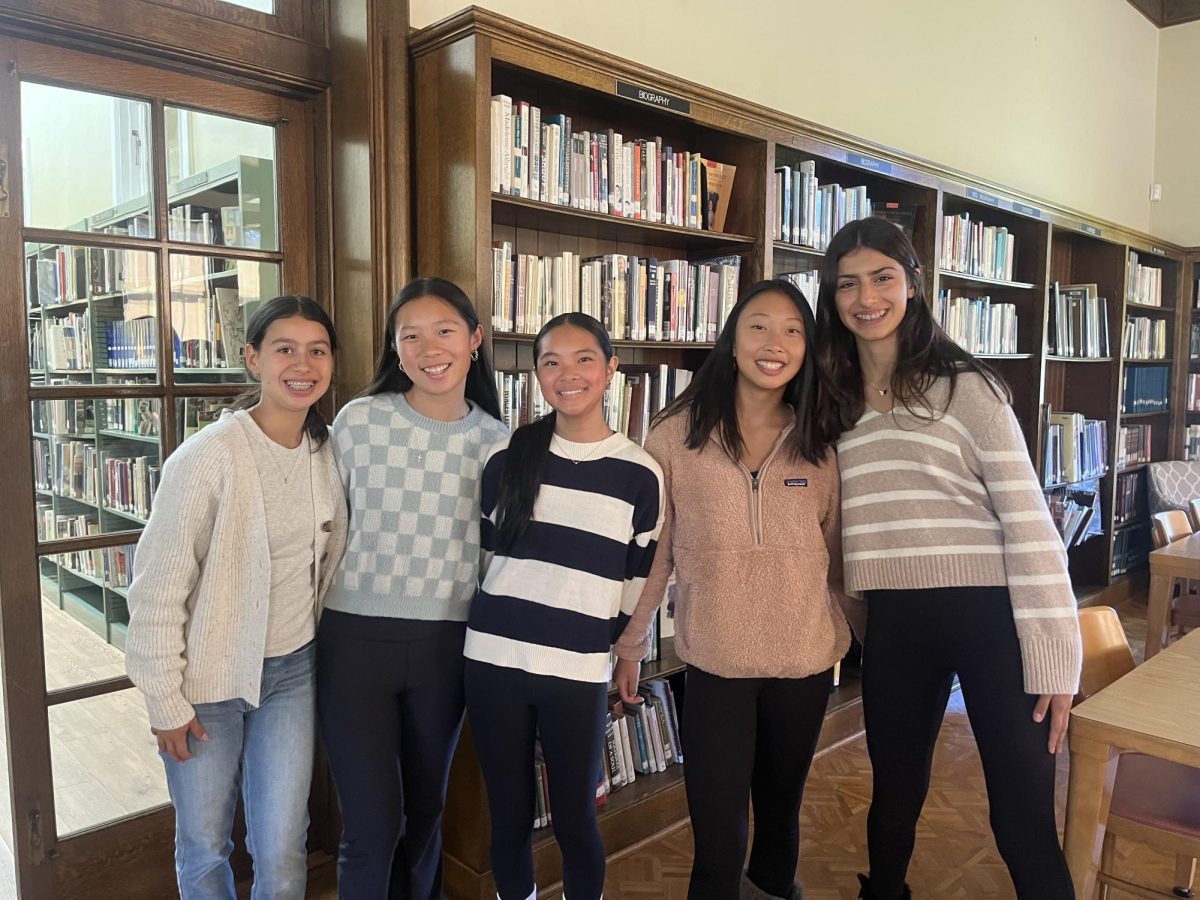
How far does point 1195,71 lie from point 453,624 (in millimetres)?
6734

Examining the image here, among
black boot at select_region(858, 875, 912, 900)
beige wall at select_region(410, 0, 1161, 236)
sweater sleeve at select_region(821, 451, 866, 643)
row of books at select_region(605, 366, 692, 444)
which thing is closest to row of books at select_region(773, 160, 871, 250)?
beige wall at select_region(410, 0, 1161, 236)

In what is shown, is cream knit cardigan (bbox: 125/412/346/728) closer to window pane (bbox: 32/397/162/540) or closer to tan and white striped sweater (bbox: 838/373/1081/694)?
window pane (bbox: 32/397/162/540)

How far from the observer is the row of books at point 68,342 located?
6.27 feet

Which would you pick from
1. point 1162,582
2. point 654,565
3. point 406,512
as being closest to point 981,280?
point 1162,582

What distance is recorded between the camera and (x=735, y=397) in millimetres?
1780

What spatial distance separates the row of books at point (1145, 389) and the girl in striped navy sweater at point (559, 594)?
4.76 m

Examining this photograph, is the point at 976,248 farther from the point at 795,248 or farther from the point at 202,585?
the point at 202,585

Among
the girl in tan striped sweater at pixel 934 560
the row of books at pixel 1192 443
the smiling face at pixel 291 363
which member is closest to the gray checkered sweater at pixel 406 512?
the smiling face at pixel 291 363

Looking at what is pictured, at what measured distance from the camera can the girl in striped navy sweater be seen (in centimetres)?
167

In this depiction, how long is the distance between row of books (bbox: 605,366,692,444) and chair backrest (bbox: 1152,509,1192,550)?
2330 mm

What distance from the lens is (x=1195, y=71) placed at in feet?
19.5

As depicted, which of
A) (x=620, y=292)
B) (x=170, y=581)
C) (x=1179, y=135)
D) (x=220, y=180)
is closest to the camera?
(x=170, y=581)

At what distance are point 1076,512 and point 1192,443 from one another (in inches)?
69.9

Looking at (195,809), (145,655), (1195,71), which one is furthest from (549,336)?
(1195,71)
